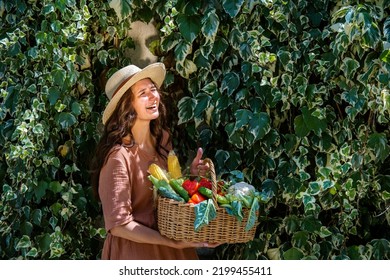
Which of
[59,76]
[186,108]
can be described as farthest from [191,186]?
[59,76]

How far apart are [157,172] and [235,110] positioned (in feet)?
1.18

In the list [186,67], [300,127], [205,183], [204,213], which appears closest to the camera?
[204,213]

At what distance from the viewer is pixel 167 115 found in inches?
86.6

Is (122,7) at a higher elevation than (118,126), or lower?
higher

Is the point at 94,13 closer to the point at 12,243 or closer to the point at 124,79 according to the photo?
the point at 124,79

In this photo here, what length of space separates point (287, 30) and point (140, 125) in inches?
19.5

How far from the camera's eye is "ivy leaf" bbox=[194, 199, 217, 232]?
171 centimetres

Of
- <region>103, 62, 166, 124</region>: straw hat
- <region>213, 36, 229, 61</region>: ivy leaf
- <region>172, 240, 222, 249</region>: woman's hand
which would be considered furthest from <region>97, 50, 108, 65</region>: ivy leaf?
<region>172, 240, 222, 249</region>: woman's hand


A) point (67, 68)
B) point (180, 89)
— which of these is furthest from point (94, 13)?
point (180, 89)

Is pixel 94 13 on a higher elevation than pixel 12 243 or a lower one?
higher

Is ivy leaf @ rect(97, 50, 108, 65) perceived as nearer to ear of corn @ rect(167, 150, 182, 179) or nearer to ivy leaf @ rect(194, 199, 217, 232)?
ear of corn @ rect(167, 150, 182, 179)

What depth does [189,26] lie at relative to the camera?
80.2 inches

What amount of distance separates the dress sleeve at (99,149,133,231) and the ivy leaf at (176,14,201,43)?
40cm

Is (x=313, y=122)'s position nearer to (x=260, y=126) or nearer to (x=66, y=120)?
(x=260, y=126)
